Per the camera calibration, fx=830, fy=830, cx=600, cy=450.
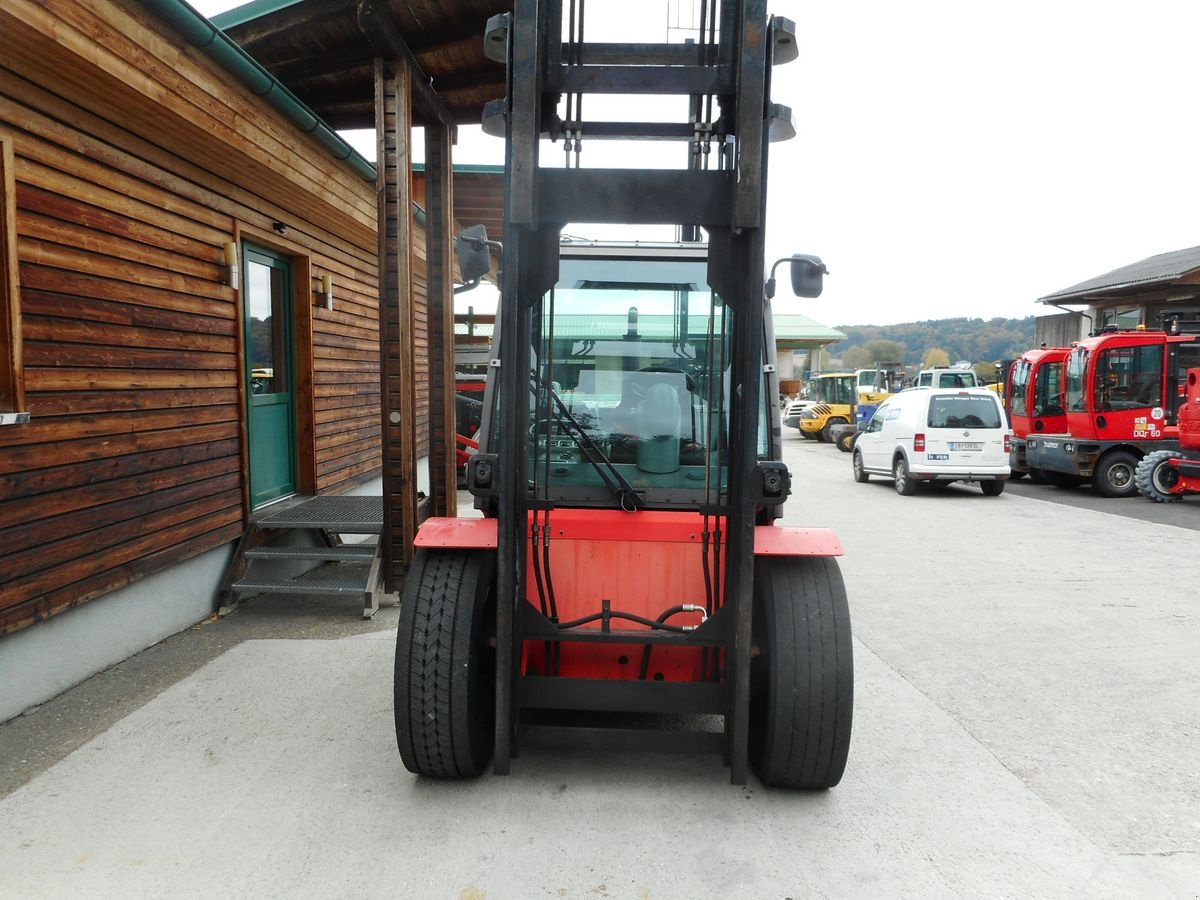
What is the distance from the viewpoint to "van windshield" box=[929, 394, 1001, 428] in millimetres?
13273

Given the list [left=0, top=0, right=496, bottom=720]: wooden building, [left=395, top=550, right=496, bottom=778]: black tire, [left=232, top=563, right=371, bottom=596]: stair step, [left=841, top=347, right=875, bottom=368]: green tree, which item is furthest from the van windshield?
[left=841, top=347, right=875, bottom=368]: green tree

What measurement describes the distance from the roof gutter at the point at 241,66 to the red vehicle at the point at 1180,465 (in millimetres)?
11826

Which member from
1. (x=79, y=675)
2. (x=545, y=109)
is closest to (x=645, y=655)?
(x=545, y=109)

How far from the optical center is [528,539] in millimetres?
3420

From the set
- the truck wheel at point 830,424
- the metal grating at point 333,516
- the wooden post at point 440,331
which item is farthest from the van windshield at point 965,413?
the truck wheel at point 830,424

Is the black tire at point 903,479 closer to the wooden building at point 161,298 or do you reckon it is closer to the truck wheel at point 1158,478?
the truck wheel at point 1158,478

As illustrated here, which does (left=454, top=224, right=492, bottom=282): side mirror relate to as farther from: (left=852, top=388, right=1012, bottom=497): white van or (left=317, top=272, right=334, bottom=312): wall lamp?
(left=852, top=388, right=1012, bottom=497): white van

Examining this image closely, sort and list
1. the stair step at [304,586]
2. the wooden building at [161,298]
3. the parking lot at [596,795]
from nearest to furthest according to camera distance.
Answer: the parking lot at [596,795]
the wooden building at [161,298]
the stair step at [304,586]

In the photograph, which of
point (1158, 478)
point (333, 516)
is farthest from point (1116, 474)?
point (333, 516)

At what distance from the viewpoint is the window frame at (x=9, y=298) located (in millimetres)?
4000

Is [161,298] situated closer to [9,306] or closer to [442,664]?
[9,306]

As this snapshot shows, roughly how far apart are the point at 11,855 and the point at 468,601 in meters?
1.79

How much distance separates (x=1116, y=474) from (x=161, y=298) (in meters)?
14.2

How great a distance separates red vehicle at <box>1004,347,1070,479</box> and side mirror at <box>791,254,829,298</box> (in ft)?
42.5
